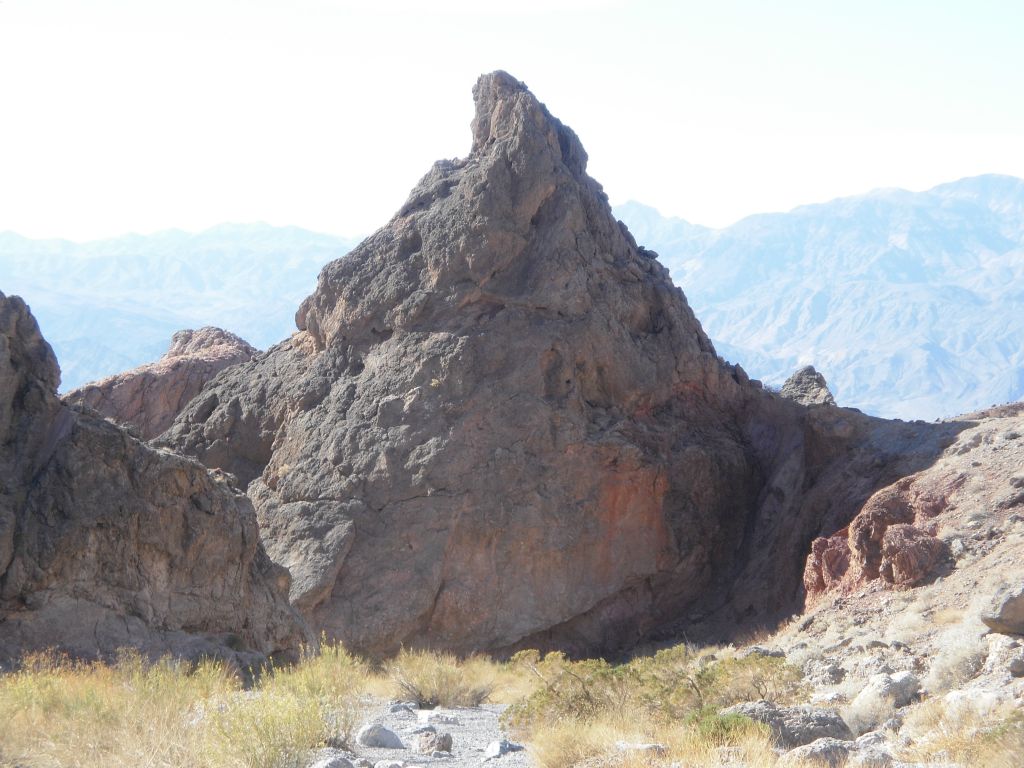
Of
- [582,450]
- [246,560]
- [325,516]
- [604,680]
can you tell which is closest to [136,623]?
[246,560]

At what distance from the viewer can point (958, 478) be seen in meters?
18.2

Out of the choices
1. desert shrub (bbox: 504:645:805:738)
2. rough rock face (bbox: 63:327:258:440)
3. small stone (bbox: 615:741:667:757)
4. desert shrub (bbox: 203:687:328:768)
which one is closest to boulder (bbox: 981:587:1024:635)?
desert shrub (bbox: 504:645:805:738)

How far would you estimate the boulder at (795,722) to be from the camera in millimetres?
9719

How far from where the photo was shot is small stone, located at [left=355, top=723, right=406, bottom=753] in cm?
1020

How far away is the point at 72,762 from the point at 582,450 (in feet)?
44.7

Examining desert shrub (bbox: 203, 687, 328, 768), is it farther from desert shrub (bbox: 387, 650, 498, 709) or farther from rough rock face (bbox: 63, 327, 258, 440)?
rough rock face (bbox: 63, 327, 258, 440)

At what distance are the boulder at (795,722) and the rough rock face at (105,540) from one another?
6.13m

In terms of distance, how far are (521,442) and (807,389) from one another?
7094mm

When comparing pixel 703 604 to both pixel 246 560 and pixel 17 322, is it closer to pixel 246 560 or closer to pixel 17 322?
pixel 246 560

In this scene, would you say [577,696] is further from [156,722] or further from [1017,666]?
[156,722]

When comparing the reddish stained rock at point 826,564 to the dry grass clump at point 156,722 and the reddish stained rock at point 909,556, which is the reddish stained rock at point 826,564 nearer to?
the reddish stained rock at point 909,556

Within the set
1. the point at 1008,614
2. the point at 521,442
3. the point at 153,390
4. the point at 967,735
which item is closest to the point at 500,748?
the point at 967,735

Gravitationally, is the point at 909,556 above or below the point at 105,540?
above

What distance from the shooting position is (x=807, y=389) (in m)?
25.2
